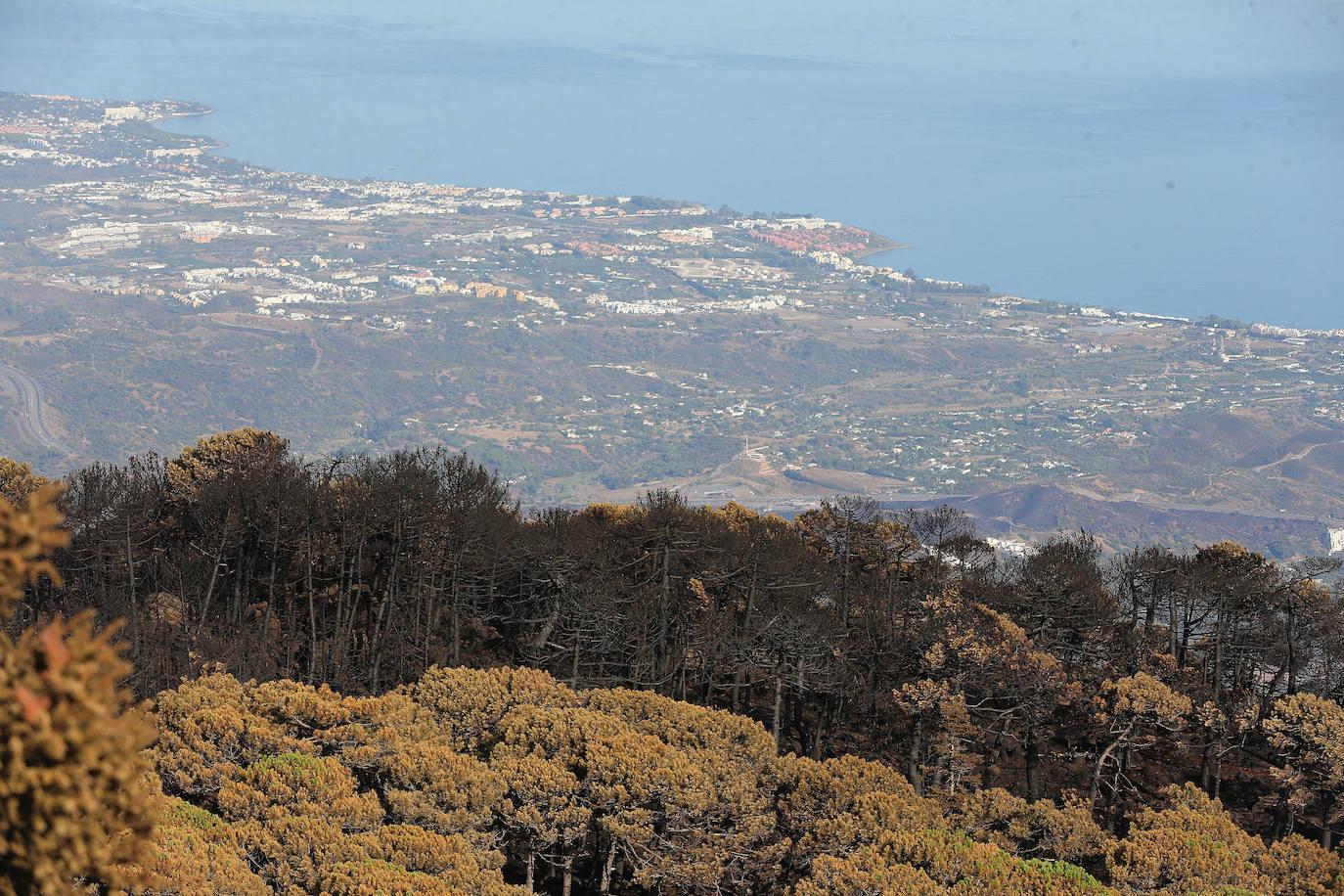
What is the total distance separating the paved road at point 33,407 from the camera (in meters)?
166

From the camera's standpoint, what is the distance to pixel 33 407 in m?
180

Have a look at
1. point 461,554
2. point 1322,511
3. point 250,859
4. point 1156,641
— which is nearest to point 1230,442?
point 1322,511

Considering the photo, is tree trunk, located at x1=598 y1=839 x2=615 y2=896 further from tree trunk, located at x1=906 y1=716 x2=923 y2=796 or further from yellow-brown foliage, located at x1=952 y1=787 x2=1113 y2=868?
tree trunk, located at x1=906 y1=716 x2=923 y2=796

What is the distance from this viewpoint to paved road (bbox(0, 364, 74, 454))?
165625mm

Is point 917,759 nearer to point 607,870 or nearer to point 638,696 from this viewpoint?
point 638,696

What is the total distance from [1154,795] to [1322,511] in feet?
533

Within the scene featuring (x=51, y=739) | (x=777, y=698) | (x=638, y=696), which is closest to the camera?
(x=51, y=739)

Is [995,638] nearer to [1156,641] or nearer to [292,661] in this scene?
[1156,641]

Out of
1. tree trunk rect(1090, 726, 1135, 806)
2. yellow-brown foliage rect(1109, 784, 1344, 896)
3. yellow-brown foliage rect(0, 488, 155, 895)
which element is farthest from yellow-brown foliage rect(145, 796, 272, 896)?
tree trunk rect(1090, 726, 1135, 806)

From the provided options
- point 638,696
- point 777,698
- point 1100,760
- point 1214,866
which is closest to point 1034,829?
point 1214,866

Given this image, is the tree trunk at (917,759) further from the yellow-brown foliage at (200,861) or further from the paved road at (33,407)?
the paved road at (33,407)

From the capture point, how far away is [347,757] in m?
18.6

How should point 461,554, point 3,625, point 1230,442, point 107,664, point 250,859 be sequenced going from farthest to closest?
point 1230,442
point 461,554
point 3,625
point 250,859
point 107,664

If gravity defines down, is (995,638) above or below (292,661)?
above
